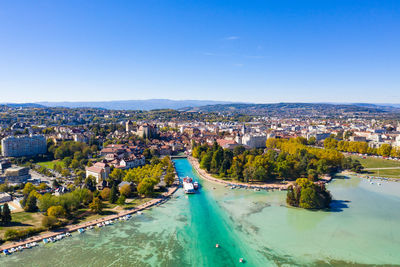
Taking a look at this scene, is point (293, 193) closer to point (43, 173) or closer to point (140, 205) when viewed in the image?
point (140, 205)

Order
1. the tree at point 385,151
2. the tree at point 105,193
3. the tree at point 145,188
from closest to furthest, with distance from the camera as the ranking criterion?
the tree at point 105,193, the tree at point 145,188, the tree at point 385,151

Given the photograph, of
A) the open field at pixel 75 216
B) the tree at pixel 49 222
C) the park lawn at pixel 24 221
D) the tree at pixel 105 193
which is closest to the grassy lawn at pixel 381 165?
the open field at pixel 75 216

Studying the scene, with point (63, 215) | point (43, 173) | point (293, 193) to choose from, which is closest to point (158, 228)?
point (63, 215)

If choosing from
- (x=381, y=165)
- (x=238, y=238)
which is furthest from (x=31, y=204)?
(x=381, y=165)

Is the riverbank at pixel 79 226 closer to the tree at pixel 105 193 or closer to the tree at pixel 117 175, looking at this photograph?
the tree at pixel 105 193

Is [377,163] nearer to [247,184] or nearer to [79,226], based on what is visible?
[247,184]

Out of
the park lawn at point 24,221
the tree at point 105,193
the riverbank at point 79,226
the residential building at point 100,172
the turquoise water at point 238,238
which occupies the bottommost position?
the turquoise water at point 238,238
